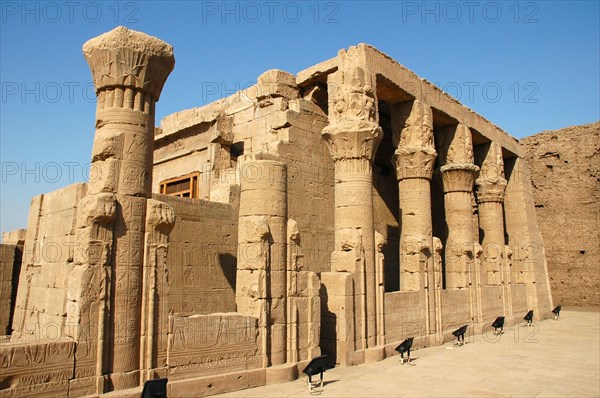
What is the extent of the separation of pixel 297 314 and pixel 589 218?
20757 millimetres

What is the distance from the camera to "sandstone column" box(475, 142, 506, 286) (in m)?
19.4

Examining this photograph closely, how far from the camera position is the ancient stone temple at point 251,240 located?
6926 millimetres

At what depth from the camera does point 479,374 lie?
9.87 meters

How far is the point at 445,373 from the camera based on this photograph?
9953 mm

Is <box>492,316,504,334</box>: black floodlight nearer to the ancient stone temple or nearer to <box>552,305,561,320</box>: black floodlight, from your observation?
the ancient stone temple

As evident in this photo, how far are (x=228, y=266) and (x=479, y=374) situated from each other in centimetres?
576

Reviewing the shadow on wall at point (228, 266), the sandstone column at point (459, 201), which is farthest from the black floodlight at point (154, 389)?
the sandstone column at point (459, 201)

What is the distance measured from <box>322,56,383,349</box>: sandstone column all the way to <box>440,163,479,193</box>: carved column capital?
236 inches

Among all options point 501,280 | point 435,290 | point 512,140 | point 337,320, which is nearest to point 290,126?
point 337,320

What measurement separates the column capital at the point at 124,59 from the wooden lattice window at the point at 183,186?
6547 mm

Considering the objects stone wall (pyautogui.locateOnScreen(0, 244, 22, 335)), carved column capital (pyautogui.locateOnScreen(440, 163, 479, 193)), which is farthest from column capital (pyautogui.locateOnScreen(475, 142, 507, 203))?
stone wall (pyautogui.locateOnScreen(0, 244, 22, 335))

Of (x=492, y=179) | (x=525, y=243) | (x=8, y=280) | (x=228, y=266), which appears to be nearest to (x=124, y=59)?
(x=228, y=266)

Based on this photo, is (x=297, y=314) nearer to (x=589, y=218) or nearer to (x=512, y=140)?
(x=512, y=140)

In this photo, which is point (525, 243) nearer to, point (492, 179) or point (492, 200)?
point (492, 200)
